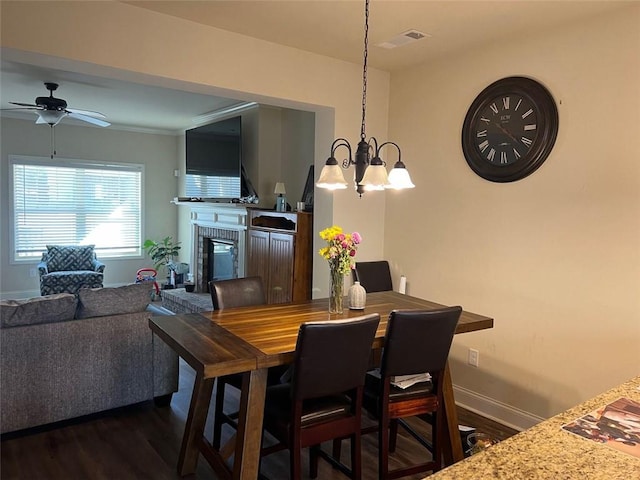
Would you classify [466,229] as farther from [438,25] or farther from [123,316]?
[123,316]

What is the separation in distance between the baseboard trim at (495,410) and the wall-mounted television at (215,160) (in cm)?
355

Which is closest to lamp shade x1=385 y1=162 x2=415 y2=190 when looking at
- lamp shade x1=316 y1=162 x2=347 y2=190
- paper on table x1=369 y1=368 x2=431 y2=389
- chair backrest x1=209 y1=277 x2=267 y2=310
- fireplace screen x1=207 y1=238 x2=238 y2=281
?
lamp shade x1=316 y1=162 x2=347 y2=190

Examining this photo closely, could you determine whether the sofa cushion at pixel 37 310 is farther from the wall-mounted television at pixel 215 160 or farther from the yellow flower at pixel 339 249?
the wall-mounted television at pixel 215 160

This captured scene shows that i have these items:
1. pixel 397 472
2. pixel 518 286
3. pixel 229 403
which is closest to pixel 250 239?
pixel 229 403

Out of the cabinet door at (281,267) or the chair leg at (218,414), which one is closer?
the chair leg at (218,414)

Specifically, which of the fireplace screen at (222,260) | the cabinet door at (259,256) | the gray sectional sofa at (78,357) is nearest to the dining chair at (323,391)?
the gray sectional sofa at (78,357)

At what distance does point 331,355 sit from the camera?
2045mm

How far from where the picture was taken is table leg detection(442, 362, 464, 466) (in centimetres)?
268

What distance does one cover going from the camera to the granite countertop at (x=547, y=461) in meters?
1.12

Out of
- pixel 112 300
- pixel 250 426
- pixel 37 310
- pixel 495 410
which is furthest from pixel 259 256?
pixel 250 426

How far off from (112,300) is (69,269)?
442 cm

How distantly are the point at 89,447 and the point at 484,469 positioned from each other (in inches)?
103

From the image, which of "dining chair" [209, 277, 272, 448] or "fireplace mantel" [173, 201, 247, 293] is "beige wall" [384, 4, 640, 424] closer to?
"dining chair" [209, 277, 272, 448]

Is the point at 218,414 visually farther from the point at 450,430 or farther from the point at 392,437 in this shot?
the point at 450,430
